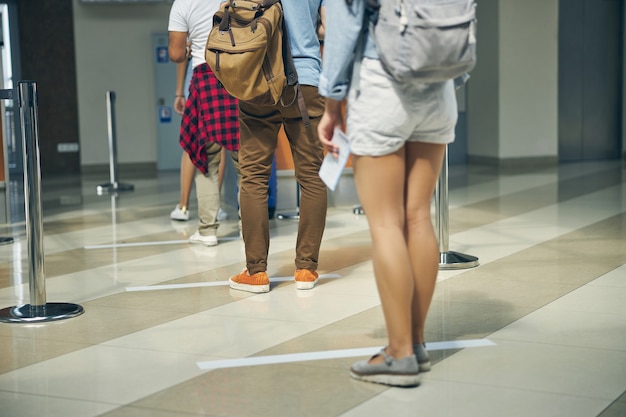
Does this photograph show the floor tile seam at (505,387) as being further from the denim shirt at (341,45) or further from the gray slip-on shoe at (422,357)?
the denim shirt at (341,45)

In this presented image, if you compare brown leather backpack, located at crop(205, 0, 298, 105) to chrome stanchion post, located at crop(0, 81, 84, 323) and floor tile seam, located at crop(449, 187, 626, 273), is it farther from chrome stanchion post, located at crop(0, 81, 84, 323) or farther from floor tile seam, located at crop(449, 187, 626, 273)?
floor tile seam, located at crop(449, 187, 626, 273)

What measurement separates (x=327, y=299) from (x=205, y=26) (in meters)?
2.30

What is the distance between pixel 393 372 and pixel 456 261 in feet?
6.97

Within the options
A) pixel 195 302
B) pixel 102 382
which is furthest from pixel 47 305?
pixel 102 382

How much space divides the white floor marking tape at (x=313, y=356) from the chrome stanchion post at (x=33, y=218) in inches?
41.9

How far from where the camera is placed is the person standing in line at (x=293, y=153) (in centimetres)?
430

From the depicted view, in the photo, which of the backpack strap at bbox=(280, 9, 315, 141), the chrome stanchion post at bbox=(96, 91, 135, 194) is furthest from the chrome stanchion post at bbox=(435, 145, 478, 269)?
the chrome stanchion post at bbox=(96, 91, 135, 194)

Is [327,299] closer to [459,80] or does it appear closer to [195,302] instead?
[195,302]

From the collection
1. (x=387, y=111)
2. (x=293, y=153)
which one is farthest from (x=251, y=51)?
(x=387, y=111)

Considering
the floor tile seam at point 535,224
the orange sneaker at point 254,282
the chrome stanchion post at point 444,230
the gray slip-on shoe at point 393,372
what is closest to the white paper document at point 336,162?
the gray slip-on shoe at point 393,372

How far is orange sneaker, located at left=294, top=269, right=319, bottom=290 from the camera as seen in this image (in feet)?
14.7

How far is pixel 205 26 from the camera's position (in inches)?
228

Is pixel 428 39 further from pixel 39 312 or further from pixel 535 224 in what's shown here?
pixel 535 224

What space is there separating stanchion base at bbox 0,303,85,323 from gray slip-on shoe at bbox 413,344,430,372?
1.66 m
